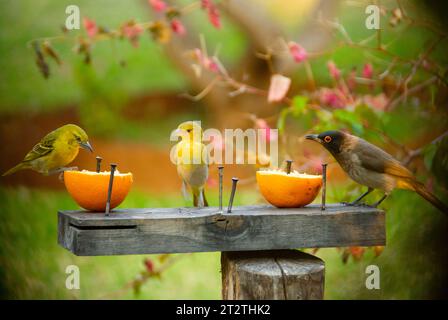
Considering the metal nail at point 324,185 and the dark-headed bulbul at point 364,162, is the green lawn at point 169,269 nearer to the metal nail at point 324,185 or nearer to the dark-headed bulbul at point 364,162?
the dark-headed bulbul at point 364,162

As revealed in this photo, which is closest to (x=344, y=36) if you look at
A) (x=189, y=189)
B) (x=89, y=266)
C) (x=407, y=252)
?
(x=407, y=252)

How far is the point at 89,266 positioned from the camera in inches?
177

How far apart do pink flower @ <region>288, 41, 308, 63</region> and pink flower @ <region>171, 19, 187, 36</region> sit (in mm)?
719

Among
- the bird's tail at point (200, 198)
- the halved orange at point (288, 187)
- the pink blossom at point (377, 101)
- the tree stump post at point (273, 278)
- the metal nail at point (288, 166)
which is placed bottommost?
the tree stump post at point (273, 278)

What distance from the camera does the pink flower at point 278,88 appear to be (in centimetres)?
451

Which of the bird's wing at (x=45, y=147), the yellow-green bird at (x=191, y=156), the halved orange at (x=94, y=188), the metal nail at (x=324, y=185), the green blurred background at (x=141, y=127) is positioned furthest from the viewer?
the green blurred background at (x=141, y=127)

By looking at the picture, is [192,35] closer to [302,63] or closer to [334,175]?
[302,63]

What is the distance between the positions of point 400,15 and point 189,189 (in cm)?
219

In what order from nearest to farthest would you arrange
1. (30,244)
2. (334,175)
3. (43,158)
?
(43,158) → (30,244) → (334,175)

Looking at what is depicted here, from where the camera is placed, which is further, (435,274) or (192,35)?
(435,274)

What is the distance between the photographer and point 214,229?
262cm

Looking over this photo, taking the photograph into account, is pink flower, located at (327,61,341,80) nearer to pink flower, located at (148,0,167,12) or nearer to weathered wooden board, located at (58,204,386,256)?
pink flower, located at (148,0,167,12)

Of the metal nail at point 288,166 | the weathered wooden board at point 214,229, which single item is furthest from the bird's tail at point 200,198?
the metal nail at point 288,166

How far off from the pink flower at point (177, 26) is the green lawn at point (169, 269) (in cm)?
109
